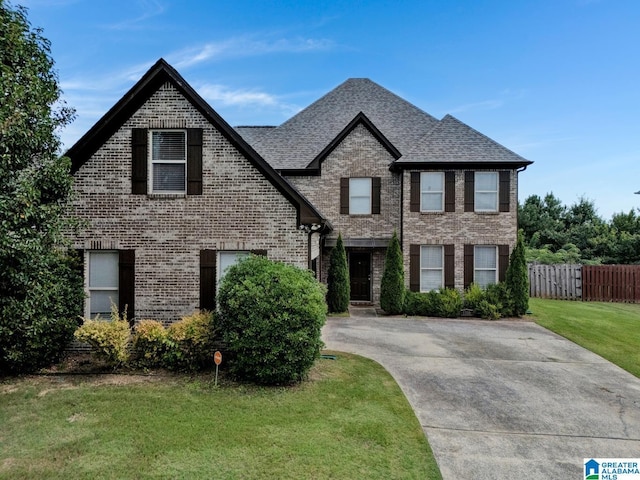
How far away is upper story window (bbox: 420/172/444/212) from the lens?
48.3ft

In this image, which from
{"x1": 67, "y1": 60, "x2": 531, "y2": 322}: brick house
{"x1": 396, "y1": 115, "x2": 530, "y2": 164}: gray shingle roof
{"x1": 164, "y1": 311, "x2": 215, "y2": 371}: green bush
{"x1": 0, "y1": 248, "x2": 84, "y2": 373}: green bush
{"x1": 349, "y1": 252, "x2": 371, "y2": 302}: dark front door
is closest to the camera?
{"x1": 0, "y1": 248, "x2": 84, "y2": 373}: green bush

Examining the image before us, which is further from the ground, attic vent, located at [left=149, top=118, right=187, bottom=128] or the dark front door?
attic vent, located at [left=149, top=118, right=187, bottom=128]

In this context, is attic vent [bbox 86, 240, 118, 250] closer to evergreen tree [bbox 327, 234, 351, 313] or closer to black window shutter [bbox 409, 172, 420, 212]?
evergreen tree [bbox 327, 234, 351, 313]

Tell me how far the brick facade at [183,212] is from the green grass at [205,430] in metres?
2.55

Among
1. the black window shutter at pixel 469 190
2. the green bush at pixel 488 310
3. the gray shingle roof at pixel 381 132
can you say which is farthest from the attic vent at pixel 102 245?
the black window shutter at pixel 469 190

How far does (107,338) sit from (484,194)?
549 inches

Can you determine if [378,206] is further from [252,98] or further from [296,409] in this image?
[252,98]

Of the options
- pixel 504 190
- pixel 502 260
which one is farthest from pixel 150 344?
pixel 504 190

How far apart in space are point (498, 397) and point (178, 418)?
5.32 meters

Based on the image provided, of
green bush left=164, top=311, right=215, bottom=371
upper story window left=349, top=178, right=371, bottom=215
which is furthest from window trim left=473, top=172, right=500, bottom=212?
green bush left=164, top=311, right=215, bottom=371

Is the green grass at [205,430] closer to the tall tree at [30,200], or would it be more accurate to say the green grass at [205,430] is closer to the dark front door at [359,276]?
the tall tree at [30,200]

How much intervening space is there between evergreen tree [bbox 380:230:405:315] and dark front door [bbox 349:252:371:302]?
179 centimetres

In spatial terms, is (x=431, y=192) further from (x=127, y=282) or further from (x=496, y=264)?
(x=127, y=282)

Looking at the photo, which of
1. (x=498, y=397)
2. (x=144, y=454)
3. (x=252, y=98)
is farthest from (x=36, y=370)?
(x=252, y=98)
